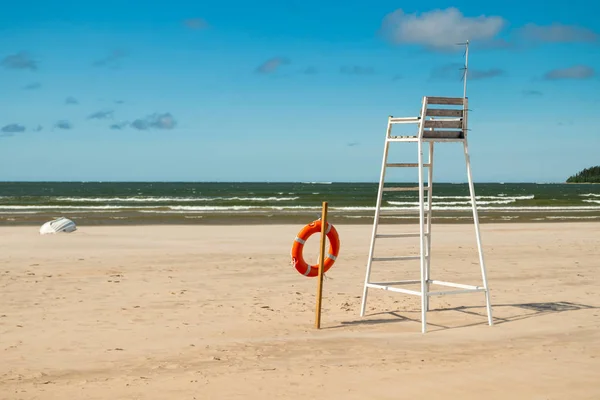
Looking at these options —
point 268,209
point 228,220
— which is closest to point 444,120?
point 228,220

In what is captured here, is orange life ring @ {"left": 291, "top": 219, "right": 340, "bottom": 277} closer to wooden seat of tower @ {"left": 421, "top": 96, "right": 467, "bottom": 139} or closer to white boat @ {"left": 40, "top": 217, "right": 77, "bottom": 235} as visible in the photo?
wooden seat of tower @ {"left": 421, "top": 96, "right": 467, "bottom": 139}

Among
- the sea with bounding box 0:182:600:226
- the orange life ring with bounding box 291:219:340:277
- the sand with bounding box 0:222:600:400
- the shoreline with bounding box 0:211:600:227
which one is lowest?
the sand with bounding box 0:222:600:400

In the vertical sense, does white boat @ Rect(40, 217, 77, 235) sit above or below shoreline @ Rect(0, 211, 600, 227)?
above

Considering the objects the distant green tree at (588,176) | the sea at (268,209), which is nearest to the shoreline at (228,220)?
the sea at (268,209)

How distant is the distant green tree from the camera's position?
160 m

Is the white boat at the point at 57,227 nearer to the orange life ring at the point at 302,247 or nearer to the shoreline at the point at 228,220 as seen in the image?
the shoreline at the point at 228,220

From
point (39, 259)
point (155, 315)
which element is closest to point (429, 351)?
point (155, 315)

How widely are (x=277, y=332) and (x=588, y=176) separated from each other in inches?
6655

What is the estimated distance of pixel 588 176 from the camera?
163m

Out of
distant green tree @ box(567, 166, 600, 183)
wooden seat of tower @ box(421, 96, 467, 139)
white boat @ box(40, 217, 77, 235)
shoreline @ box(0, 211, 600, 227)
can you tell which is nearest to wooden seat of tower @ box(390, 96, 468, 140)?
wooden seat of tower @ box(421, 96, 467, 139)

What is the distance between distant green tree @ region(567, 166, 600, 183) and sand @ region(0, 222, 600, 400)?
15749 centimetres

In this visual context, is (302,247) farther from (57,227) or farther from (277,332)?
(57,227)

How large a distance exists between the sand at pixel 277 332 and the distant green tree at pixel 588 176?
15749 centimetres

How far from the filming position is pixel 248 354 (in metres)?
6.50
